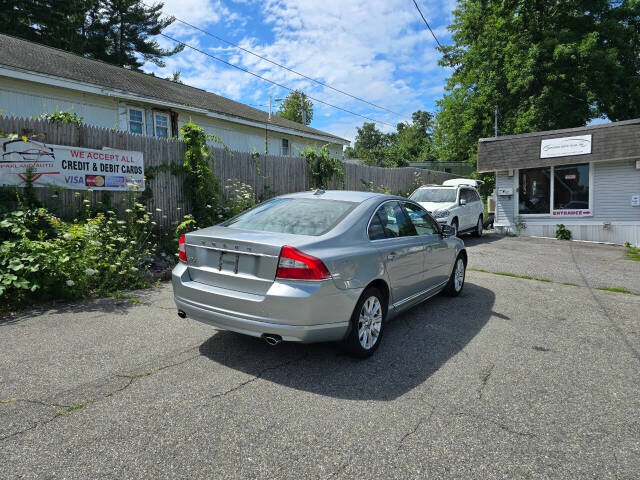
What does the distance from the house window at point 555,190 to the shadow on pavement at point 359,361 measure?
37.1 feet

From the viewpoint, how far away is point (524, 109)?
23.6 meters

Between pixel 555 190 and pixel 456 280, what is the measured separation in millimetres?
10486

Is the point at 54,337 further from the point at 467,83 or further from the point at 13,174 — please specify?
the point at 467,83

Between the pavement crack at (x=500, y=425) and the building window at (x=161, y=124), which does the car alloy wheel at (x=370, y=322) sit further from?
the building window at (x=161, y=124)

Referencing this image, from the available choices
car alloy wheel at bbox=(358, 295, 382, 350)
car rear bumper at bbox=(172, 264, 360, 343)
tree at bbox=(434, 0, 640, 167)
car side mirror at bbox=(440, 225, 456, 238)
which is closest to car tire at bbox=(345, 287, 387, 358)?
car alloy wheel at bbox=(358, 295, 382, 350)

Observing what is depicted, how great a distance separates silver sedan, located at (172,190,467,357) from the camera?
3525 mm

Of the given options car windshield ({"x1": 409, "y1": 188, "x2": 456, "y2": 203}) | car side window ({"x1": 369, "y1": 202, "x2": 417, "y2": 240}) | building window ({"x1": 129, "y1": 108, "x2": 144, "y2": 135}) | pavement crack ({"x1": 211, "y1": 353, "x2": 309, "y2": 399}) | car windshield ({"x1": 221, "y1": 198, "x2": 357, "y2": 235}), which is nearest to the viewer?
pavement crack ({"x1": 211, "y1": 353, "x2": 309, "y2": 399})

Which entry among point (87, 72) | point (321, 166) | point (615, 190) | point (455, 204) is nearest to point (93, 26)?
point (87, 72)

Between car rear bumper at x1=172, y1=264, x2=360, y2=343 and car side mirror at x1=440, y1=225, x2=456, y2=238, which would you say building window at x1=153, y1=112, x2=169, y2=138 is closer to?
car side mirror at x1=440, y1=225, x2=456, y2=238

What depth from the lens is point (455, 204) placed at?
498 inches

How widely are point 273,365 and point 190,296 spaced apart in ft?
3.25

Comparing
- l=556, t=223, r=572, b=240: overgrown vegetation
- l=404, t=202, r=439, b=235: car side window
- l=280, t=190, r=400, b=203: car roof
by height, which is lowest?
l=556, t=223, r=572, b=240: overgrown vegetation

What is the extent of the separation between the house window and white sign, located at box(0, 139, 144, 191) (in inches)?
508

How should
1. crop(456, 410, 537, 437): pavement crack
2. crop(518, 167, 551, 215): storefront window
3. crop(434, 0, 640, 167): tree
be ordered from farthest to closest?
crop(434, 0, 640, 167): tree → crop(518, 167, 551, 215): storefront window → crop(456, 410, 537, 437): pavement crack
